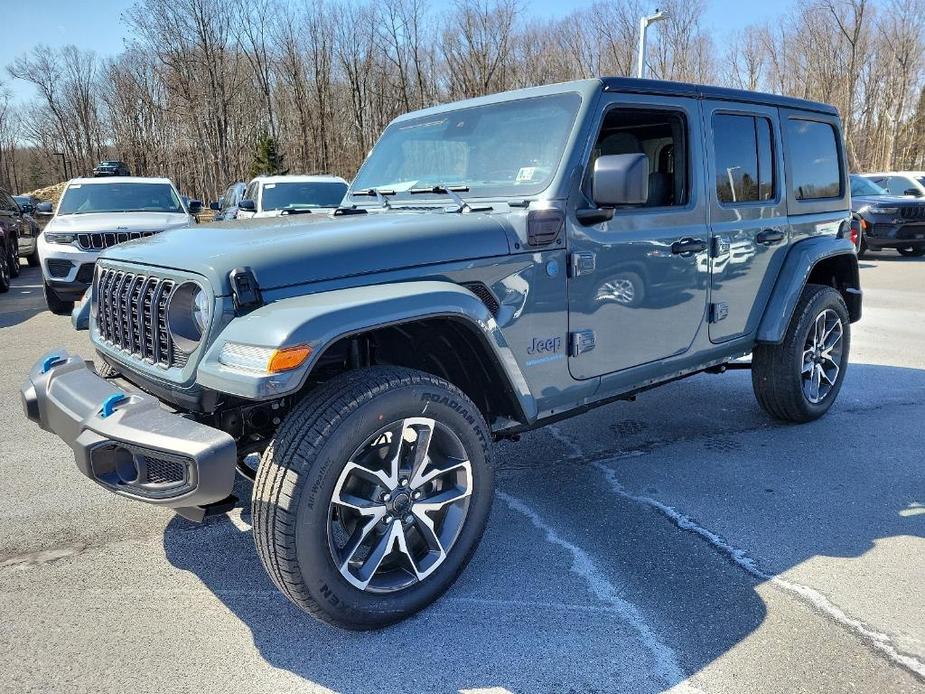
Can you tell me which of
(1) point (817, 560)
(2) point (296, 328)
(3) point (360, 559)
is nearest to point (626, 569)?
(1) point (817, 560)

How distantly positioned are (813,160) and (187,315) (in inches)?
160

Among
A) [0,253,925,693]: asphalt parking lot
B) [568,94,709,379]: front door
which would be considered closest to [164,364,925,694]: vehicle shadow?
[0,253,925,693]: asphalt parking lot

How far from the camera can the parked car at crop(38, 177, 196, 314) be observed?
8594 mm

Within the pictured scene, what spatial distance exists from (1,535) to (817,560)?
3.78 m

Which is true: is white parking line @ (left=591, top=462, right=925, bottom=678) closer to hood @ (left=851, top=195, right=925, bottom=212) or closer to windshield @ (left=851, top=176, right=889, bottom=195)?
hood @ (left=851, top=195, right=925, bottom=212)

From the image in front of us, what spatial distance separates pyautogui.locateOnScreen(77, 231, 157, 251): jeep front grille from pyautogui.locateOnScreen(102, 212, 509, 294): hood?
6.18 m

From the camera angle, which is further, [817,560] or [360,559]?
[817,560]

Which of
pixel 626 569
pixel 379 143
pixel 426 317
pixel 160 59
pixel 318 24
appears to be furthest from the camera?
pixel 318 24

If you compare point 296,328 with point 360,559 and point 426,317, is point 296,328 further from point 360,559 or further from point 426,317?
point 360,559

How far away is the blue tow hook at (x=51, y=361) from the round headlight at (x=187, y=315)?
31.5 inches

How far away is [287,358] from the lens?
2.18 m

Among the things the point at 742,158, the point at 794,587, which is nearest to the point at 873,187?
the point at 742,158

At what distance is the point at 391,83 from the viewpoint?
34625 mm

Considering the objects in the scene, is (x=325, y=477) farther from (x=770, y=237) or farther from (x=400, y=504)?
(x=770, y=237)
